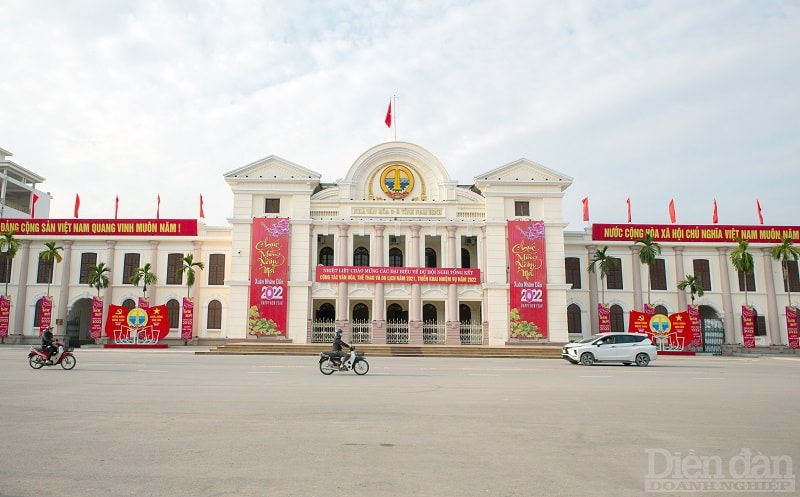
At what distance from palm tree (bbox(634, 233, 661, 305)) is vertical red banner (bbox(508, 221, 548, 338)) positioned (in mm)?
7101

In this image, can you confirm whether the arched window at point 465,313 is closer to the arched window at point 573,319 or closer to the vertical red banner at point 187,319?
the arched window at point 573,319

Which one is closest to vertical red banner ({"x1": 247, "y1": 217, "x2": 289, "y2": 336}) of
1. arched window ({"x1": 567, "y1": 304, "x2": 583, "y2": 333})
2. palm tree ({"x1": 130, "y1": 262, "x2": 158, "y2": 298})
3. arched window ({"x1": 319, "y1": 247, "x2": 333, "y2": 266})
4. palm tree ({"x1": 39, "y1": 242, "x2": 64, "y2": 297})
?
arched window ({"x1": 319, "y1": 247, "x2": 333, "y2": 266})

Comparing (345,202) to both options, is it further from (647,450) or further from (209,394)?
(647,450)

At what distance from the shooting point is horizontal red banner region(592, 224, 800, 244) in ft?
123

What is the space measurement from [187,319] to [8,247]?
12.8m

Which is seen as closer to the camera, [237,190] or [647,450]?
[647,450]

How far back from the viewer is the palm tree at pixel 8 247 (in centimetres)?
3559

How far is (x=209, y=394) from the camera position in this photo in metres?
11.1

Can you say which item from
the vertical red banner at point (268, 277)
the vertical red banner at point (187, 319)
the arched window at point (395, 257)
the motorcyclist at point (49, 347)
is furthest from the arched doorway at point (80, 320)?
the motorcyclist at point (49, 347)

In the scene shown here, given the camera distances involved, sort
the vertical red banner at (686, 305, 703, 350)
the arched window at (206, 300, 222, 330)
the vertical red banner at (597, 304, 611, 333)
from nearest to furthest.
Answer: the vertical red banner at (686, 305, 703, 350) < the vertical red banner at (597, 304, 611, 333) < the arched window at (206, 300, 222, 330)

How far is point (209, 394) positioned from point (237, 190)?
2513 centimetres

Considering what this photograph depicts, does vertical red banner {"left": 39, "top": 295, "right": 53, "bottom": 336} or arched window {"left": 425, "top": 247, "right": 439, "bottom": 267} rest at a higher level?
arched window {"left": 425, "top": 247, "right": 439, "bottom": 267}

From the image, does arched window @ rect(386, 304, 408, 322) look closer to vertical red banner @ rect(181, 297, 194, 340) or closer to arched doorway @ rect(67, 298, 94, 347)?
vertical red banner @ rect(181, 297, 194, 340)

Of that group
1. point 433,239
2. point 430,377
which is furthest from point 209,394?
point 433,239
